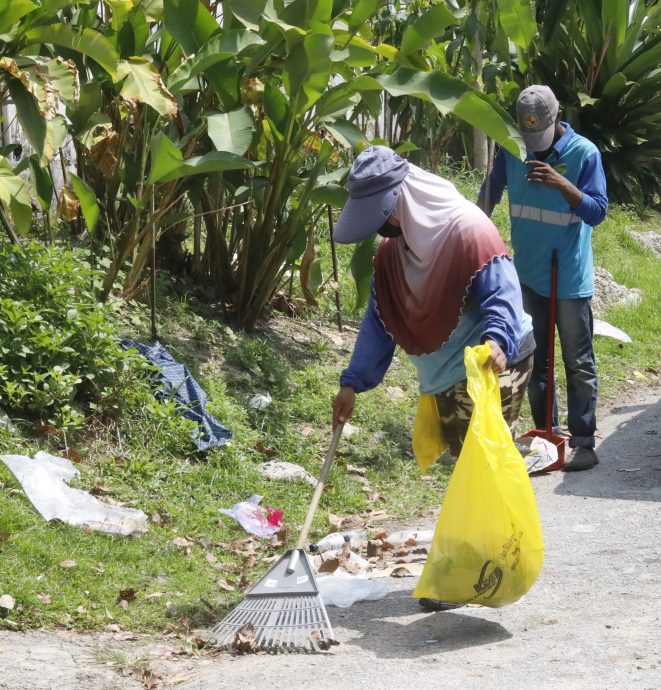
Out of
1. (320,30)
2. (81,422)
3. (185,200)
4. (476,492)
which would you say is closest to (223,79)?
(320,30)

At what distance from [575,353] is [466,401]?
7.40 ft

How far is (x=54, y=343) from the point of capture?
5457 millimetres

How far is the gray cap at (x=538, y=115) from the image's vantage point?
5.91 metres

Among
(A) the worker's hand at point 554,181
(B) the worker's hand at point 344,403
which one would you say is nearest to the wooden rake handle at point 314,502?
(B) the worker's hand at point 344,403

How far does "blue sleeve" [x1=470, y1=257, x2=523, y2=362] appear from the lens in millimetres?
3951

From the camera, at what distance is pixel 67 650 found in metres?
3.90

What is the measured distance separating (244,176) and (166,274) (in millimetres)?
840

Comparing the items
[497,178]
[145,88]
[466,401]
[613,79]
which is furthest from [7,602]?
[613,79]

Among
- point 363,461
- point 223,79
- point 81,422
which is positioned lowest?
point 363,461

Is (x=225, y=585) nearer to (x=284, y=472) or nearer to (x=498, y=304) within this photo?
(x=284, y=472)

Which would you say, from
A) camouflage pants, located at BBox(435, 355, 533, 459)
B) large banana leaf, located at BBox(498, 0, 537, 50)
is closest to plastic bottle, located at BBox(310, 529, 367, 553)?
camouflage pants, located at BBox(435, 355, 533, 459)

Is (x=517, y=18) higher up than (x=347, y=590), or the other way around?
(x=517, y=18)

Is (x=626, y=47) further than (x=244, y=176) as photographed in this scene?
Yes

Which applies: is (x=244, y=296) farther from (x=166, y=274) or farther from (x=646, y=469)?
(x=646, y=469)
